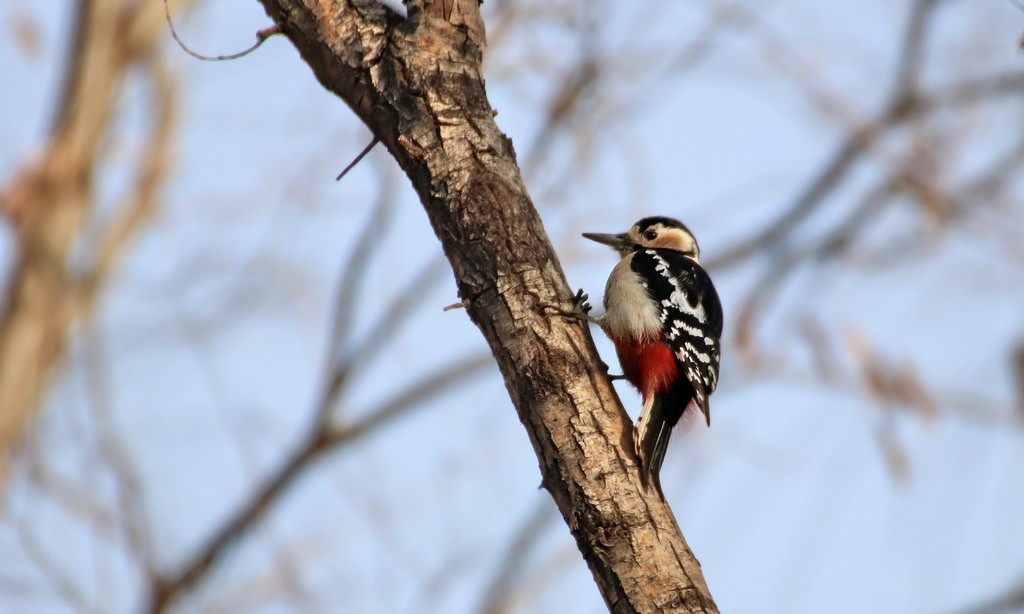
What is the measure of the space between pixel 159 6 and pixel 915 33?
5.86 meters

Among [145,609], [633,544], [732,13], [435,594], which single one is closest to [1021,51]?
[633,544]

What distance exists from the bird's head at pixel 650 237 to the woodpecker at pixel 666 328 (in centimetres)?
20

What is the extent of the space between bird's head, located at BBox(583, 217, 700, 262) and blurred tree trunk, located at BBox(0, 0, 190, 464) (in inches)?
176

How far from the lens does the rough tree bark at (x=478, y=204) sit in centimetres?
306

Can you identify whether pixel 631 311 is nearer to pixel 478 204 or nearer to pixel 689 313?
pixel 689 313

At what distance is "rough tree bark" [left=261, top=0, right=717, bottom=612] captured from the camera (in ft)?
10.1

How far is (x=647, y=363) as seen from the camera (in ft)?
15.4

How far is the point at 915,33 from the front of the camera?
8.44m

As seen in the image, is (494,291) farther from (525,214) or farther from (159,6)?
(159,6)

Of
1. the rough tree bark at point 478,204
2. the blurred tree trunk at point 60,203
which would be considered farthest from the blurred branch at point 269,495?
the rough tree bark at point 478,204

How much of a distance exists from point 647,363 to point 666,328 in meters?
0.24

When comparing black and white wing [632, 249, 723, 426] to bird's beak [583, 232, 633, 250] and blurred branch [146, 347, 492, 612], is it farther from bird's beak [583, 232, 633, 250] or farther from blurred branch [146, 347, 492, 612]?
blurred branch [146, 347, 492, 612]

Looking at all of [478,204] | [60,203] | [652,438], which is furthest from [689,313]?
[60,203]

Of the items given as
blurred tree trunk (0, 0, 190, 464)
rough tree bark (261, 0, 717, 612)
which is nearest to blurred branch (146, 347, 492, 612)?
blurred tree trunk (0, 0, 190, 464)
